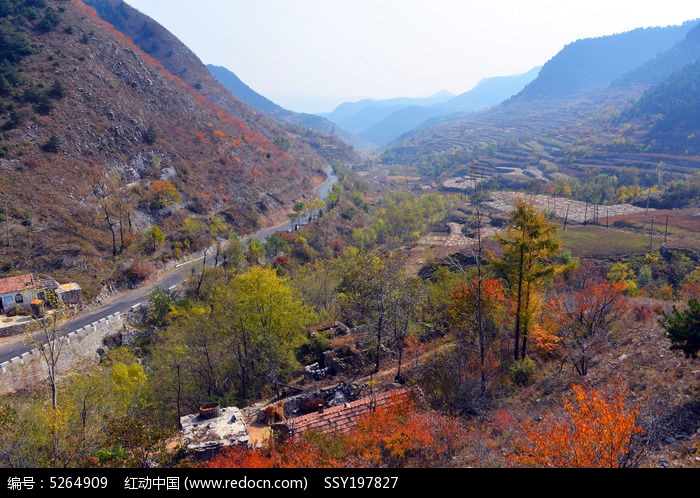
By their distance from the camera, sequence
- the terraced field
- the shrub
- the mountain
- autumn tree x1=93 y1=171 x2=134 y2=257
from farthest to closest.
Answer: the mountain, the terraced field, autumn tree x1=93 y1=171 x2=134 y2=257, the shrub

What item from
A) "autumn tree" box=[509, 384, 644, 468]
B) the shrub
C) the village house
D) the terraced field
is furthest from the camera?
the terraced field

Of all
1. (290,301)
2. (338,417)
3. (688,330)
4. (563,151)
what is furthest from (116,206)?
(563,151)

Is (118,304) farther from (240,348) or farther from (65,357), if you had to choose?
(240,348)

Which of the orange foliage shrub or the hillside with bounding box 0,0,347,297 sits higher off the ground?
the hillside with bounding box 0,0,347,297

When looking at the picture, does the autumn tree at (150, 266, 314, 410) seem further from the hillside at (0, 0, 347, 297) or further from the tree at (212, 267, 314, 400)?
the hillside at (0, 0, 347, 297)

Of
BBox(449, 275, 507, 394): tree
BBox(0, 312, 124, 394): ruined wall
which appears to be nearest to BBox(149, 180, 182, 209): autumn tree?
BBox(0, 312, 124, 394): ruined wall

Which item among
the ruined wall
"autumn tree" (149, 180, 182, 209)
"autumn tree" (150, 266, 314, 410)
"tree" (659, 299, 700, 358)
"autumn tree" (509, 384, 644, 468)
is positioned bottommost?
the ruined wall

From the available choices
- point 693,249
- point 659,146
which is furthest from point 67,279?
point 659,146
